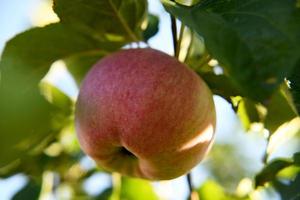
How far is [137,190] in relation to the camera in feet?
6.79

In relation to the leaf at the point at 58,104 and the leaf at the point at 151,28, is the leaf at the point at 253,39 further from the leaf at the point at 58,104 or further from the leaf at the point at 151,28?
the leaf at the point at 58,104

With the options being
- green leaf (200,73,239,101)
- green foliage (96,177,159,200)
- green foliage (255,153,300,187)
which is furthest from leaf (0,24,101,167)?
green foliage (255,153,300,187)

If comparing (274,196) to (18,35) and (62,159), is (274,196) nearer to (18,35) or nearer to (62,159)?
(62,159)

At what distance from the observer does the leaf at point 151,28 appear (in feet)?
5.85

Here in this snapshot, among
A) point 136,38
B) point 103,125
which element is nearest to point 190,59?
point 136,38

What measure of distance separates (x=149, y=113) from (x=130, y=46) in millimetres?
482

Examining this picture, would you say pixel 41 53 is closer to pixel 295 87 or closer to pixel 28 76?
pixel 28 76

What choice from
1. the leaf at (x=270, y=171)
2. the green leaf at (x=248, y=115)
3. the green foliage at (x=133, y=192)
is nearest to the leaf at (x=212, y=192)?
the green foliage at (x=133, y=192)

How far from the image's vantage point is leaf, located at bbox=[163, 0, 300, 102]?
3.04 ft

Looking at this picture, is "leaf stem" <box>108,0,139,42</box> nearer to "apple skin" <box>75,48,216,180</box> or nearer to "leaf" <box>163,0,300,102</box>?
"apple skin" <box>75,48,216,180</box>

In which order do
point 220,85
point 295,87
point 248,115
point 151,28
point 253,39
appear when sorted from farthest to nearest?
point 151,28 → point 248,115 → point 220,85 → point 295,87 → point 253,39

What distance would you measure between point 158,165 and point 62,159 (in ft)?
3.10

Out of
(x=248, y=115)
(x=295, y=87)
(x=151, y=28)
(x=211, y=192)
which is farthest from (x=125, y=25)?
(x=211, y=192)

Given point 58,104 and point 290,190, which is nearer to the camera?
point 290,190
